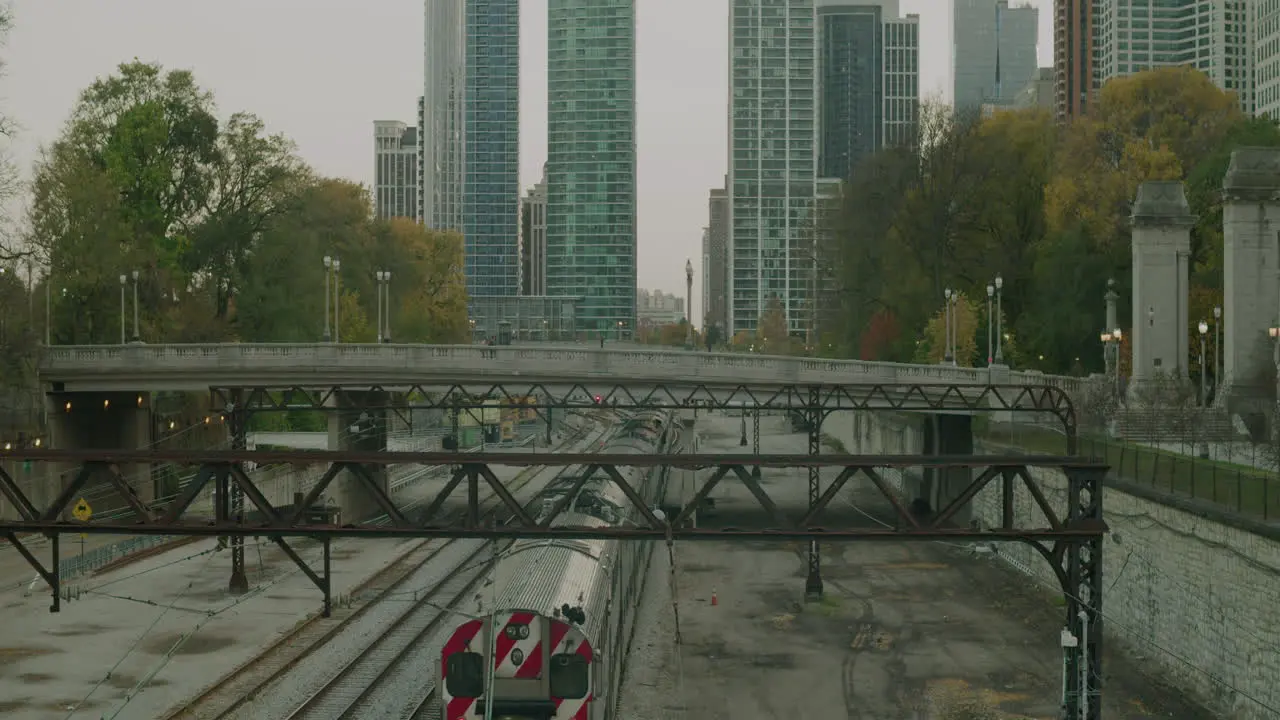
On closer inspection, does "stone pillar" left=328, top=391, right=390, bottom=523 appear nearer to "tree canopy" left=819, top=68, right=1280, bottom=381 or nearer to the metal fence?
the metal fence

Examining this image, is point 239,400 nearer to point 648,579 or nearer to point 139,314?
point 648,579

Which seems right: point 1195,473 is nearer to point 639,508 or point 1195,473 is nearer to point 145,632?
point 639,508

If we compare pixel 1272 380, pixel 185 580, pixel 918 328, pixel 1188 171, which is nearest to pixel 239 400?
pixel 185 580

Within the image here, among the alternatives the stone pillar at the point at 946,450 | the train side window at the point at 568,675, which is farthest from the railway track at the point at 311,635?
the stone pillar at the point at 946,450

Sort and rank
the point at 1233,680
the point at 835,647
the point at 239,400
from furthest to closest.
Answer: the point at 239,400, the point at 835,647, the point at 1233,680

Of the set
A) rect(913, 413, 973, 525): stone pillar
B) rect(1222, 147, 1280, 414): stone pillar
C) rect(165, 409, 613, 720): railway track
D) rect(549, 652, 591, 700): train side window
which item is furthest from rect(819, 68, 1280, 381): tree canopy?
rect(549, 652, 591, 700): train side window

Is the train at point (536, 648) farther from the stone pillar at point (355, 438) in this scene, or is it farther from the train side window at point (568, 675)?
the stone pillar at point (355, 438)

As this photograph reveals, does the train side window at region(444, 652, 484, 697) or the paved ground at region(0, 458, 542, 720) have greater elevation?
the train side window at region(444, 652, 484, 697)
